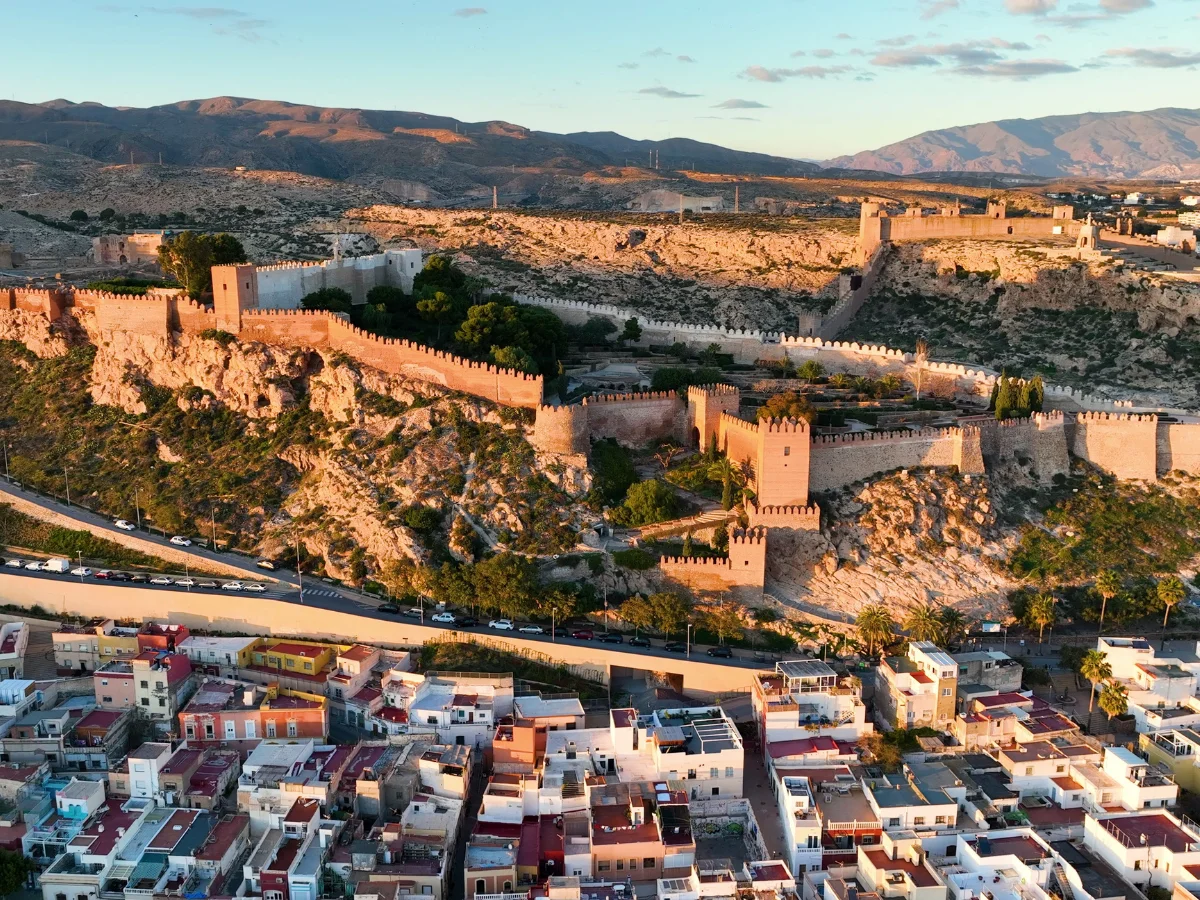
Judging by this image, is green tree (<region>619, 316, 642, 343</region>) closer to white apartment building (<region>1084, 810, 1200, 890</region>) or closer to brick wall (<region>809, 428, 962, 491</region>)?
brick wall (<region>809, 428, 962, 491</region>)

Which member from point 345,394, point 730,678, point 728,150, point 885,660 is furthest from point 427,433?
point 728,150

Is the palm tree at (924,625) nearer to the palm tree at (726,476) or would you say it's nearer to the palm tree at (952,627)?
the palm tree at (952,627)

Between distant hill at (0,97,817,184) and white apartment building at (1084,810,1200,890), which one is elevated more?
distant hill at (0,97,817,184)

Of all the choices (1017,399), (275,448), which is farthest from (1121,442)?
(275,448)

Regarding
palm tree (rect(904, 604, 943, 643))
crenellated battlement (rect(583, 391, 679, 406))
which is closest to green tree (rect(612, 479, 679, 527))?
crenellated battlement (rect(583, 391, 679, 406))

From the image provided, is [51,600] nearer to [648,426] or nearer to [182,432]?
[182,432]

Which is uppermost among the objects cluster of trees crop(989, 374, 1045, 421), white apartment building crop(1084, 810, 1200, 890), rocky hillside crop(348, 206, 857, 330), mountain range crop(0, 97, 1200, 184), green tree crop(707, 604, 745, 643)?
mountain range crop(0, 97, 1200, 184)

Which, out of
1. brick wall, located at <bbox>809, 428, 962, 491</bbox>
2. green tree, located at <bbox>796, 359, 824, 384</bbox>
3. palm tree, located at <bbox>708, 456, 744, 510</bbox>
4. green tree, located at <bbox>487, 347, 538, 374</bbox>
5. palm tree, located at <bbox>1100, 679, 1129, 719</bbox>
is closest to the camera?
palm tree, located at <bbox>1100, 679, 1129, 719</bbox>
